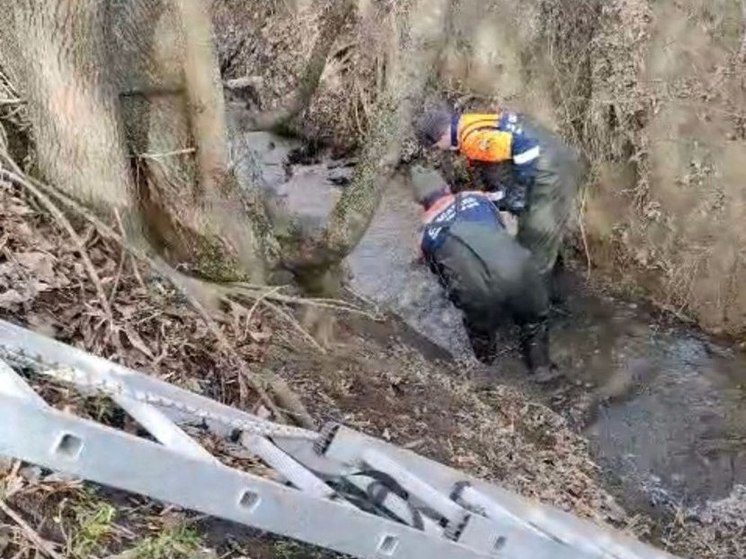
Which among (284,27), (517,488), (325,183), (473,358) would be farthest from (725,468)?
(284,27)

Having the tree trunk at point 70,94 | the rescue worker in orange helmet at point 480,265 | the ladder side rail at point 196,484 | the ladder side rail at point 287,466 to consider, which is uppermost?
the tree trunk at point 70,94

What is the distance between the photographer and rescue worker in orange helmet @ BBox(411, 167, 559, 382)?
20.8 ft

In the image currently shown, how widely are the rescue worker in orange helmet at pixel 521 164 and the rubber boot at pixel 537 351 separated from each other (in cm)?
48

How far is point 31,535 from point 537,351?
4911mm

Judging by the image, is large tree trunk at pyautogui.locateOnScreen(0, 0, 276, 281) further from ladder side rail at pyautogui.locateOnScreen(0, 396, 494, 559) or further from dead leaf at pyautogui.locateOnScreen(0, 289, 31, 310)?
ladder side rail at pyautogui.locateOnScreen(0, 396, 494, 559)

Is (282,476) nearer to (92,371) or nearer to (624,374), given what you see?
(92,371)

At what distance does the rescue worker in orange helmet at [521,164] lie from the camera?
660 cm

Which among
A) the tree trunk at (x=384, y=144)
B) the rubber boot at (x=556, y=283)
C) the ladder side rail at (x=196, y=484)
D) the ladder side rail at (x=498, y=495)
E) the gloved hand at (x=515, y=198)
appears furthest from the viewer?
the rubber boot at (x=556, y=283)

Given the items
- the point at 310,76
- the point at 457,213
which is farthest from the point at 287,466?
the point at 310,76

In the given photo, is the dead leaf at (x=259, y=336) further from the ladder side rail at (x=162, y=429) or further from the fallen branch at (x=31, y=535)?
the fallen branch at (x=31, y=535)

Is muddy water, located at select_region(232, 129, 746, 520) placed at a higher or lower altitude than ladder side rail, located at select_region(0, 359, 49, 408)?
lower

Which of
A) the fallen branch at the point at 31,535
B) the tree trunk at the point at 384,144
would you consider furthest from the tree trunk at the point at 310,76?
the fallen branch at the point at 31,535

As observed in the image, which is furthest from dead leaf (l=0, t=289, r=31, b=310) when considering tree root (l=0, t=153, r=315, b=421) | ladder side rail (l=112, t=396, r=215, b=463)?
ladder side rail (l=112, t=396, r=215, b=463)

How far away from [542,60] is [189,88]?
521cm
